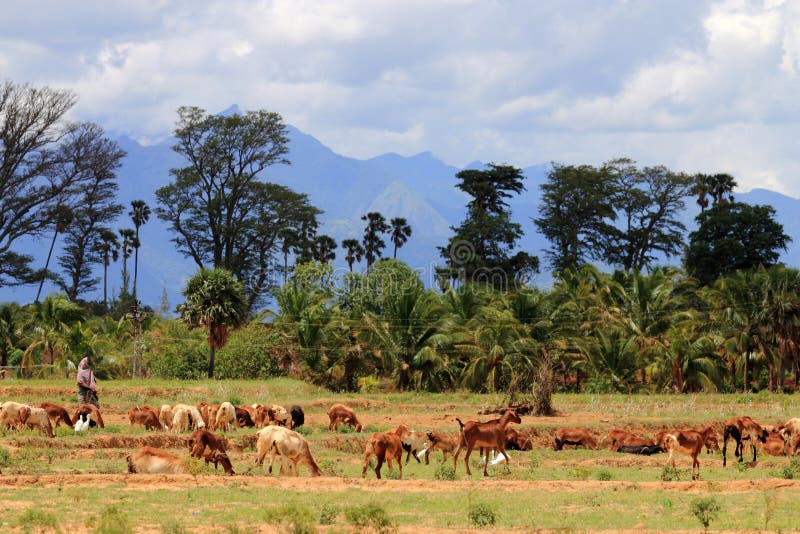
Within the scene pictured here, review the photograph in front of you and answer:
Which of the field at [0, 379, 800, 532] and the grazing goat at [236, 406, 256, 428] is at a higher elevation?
the grazing goat at [236, 406, 256, 428]

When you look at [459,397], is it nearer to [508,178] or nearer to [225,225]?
[225,225]

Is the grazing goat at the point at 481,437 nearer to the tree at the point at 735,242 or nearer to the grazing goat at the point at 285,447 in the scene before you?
the grazing goat at the point at 285,447

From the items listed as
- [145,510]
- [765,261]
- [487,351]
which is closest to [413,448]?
[145,510]

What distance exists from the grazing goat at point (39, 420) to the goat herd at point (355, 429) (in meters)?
0.02

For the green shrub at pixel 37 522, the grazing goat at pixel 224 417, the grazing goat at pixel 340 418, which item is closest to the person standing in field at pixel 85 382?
the grazing goat at pixel 224 417

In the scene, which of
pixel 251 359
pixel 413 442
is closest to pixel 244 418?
pixel 413 442

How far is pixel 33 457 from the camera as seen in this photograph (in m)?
19.9

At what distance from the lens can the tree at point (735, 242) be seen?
6712cm

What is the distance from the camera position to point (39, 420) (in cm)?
2409

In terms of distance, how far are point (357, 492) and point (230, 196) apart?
5808 cm

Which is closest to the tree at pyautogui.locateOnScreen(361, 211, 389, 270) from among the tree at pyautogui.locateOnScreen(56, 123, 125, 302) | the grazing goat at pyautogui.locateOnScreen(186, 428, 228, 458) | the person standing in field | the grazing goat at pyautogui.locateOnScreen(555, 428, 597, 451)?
the tree at pyautogui.locateOnScreen(56, 123, 125, 302)

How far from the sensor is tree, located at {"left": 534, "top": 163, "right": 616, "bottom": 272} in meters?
77.5

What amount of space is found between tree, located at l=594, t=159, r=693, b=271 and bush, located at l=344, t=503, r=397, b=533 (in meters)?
66.0

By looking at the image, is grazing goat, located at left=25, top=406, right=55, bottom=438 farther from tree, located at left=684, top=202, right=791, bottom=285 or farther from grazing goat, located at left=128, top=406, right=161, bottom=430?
tree, located at left=684, top=202, right=791, bottom=285
